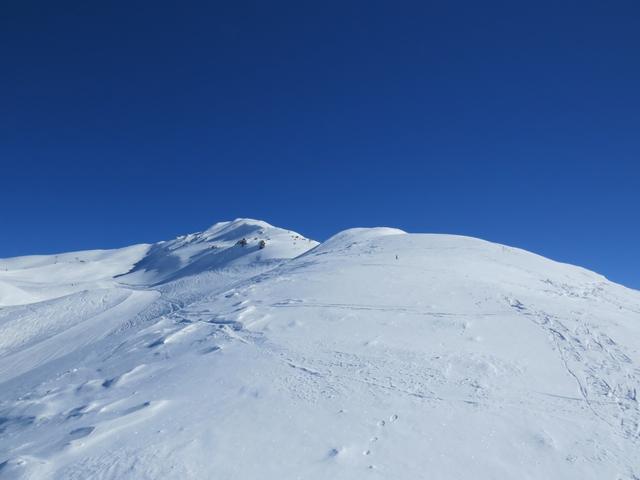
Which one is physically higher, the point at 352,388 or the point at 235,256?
the point at 235,256

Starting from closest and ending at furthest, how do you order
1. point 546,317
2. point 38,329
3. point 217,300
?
point 546,317, point 217,300, point 38,329

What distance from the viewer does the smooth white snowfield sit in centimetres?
593

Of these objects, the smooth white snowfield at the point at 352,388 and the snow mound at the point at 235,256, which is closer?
the smooth white snowfield at the point at 352,388

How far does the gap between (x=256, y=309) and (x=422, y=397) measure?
6.86 m

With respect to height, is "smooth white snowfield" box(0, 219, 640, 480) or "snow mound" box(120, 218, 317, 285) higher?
"snow mound" box(120, 218, 317, 285)

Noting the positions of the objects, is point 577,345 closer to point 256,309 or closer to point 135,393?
point 256,309

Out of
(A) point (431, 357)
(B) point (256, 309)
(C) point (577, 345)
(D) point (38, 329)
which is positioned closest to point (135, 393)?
(B) point (256, 309)

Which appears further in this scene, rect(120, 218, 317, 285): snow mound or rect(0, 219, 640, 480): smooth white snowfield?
rect(120, 218, 317, 285): snow mound

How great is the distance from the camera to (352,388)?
7.87 meters

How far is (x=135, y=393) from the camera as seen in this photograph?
8188mm

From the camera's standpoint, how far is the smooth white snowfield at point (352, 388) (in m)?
5.93

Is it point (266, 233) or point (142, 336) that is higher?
point (266, 233)

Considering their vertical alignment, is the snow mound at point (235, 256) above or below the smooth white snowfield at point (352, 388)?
above

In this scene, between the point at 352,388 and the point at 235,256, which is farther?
the point at 235,256
